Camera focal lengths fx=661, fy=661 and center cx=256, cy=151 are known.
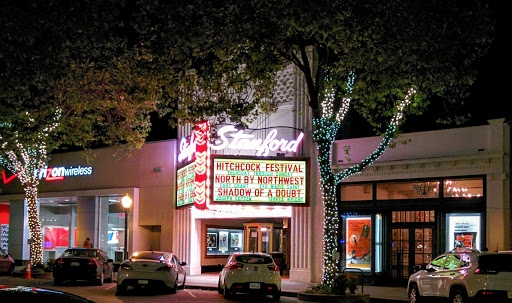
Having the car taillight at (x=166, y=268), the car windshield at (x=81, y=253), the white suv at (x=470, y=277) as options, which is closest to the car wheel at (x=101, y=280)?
the car windshield at (x=81, y=253)

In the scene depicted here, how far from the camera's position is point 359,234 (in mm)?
25344

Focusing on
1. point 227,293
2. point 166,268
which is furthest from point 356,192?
point 166,268

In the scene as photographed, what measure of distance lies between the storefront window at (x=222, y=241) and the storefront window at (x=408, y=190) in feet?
36.7

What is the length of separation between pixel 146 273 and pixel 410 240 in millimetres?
9531

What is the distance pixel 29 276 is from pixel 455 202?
60.0ft

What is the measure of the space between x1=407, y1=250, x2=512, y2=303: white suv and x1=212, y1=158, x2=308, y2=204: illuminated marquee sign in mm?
8936

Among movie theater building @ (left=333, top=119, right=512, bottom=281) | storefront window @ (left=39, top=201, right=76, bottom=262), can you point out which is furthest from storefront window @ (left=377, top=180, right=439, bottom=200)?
storefront window @ (left=39, top=201, right=76, bottom=262)

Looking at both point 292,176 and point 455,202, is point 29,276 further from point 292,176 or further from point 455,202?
point 455,202

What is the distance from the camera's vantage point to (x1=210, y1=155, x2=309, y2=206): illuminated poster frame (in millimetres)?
25469

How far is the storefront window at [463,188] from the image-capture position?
2200cm

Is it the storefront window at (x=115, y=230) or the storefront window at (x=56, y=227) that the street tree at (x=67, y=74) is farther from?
the storefront window at (x=56, y=227)

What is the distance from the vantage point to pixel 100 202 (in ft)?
119

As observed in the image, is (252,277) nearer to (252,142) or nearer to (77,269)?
(77,269)

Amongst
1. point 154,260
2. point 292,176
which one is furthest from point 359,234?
point 154,260
